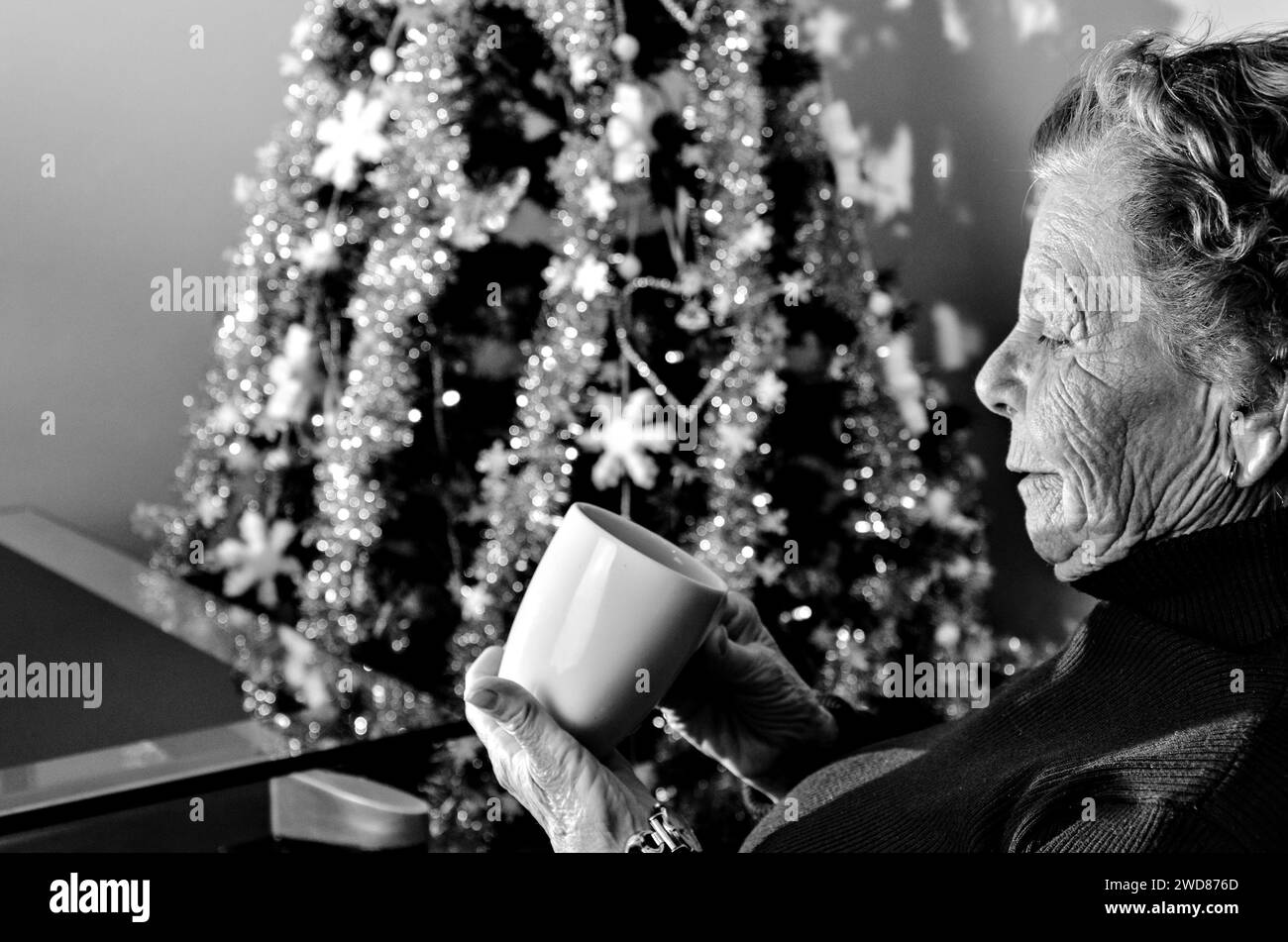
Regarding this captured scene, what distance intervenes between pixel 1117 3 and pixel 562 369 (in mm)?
1365

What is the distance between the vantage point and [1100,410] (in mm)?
775

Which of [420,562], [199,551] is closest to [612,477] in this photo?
[420,562]

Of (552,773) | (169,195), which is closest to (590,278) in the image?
(169,195)

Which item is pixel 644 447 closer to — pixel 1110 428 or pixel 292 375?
pixel 292 375

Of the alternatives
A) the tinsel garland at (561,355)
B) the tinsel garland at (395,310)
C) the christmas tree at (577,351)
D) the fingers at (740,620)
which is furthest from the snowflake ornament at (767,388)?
the fingers at (740,620)

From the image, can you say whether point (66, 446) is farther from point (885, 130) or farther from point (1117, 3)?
point (1117, 3)

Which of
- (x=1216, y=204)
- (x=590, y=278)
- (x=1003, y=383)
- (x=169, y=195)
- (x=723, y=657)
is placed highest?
(x=169, y=195)

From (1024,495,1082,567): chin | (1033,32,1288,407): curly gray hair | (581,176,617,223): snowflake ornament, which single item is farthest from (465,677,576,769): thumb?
(581,176,617,223): snowflake ornament

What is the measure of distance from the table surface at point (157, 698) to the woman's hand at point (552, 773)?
13 centimetres

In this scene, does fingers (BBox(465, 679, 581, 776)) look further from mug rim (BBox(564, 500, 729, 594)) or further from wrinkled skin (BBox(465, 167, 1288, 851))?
mug rim (BBox(564, 500, 729, 594))

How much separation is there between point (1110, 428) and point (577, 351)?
1483 mm

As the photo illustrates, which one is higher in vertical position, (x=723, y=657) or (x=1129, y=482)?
(x=1129, y=482)

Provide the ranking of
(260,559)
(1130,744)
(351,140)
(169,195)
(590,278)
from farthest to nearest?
1. (169,195)
2. (260,559)
3. (351,140)
4. (590,278)
5. (1130,744)

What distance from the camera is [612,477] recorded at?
7.26 ft
